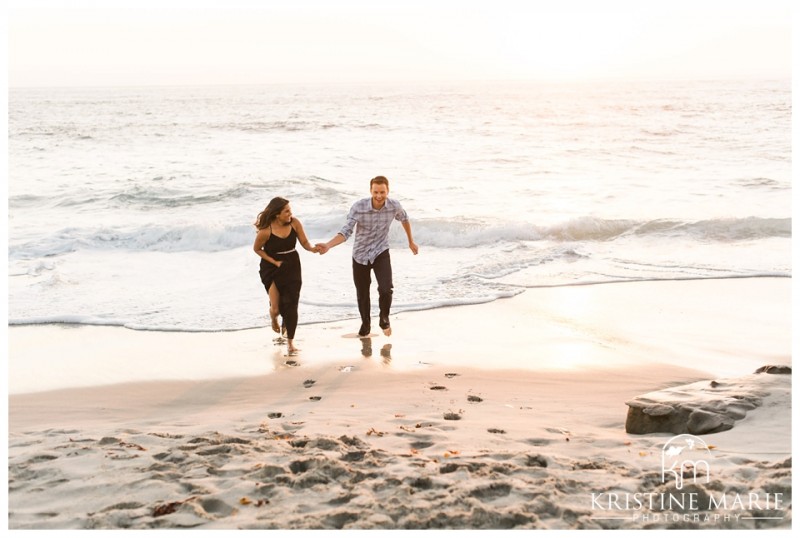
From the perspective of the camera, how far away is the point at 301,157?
25.9 metres

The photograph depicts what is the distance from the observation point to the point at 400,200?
19.4m

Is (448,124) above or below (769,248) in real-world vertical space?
above

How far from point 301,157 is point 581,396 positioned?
68.5 ft

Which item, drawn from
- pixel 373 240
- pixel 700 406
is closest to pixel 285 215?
pixel 373 240

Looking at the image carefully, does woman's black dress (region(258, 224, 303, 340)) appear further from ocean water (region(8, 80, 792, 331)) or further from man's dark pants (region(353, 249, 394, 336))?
ocean water (region(8, 80, 792, 331))

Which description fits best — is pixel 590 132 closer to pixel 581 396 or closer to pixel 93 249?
pixel 93 249

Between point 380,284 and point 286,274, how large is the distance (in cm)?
100

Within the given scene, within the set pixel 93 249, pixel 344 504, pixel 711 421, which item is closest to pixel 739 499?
pixel 711 421

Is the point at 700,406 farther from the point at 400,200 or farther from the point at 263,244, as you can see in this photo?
the point at 400,200

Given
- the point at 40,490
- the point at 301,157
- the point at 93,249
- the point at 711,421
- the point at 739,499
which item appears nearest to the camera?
the point at 739,499

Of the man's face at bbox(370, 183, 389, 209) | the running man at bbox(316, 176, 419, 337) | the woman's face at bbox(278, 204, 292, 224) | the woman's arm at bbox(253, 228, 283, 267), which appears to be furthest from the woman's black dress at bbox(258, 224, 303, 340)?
the man's face at bbox(370, 183, 389, 209)

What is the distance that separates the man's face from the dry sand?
147cm

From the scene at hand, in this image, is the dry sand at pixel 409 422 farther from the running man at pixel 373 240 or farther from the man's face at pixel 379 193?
the man's face at pixel 379 193

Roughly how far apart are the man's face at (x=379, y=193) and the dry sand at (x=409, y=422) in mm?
1472
